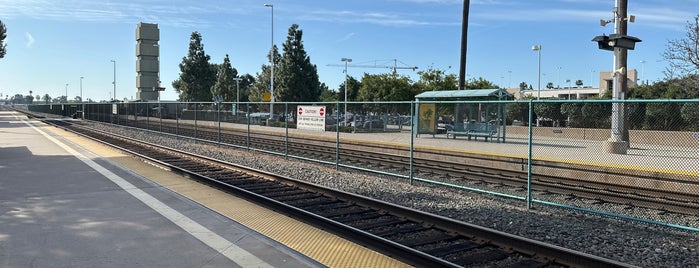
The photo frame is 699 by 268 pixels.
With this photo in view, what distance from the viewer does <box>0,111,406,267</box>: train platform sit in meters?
5.55

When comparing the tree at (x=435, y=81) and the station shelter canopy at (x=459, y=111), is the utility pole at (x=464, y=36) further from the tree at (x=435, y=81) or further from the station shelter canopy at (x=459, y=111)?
the tree at (x=435, y=81)

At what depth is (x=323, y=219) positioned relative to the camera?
7172 millimetres

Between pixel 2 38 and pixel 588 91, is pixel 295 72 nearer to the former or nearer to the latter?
pixel 2 38

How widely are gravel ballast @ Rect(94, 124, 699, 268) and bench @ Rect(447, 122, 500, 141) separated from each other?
9353 mm

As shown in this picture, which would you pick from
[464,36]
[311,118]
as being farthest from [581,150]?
[464,36]

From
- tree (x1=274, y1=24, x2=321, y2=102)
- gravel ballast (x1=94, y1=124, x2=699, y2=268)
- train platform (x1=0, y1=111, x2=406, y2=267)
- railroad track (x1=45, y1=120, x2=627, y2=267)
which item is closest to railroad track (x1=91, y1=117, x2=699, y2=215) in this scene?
gravel ballast (x1=94, y1=124, x2=699, y2=268)

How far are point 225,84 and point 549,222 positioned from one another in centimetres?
6536

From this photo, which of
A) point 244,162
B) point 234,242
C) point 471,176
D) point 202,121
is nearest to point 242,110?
point 202,121

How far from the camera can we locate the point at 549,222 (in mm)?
7770

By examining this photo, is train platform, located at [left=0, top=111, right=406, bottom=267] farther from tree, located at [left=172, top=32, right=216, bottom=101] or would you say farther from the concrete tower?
tree, located at [left=172, top=32, right=216, bottom=101]

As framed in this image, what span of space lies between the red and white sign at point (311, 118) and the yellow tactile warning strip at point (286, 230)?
4195 millimetres

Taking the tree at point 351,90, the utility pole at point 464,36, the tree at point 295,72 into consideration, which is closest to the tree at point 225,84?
the tree at point 351,90

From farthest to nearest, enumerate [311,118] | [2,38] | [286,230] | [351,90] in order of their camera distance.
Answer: [351,90] → [2,38] → [311,118] → [286,230]

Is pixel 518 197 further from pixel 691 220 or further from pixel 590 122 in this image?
pixel 590 122
